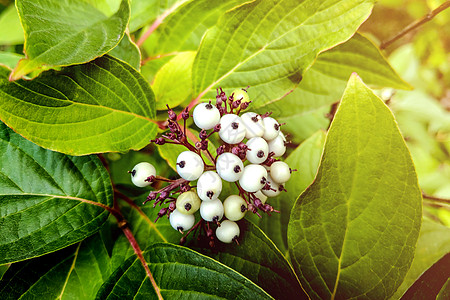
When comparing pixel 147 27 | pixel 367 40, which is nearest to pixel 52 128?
pixel 147 27

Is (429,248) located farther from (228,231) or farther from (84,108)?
(84,108)

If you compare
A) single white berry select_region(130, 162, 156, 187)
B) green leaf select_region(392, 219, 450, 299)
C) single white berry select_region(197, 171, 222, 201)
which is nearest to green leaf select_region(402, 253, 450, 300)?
green leaf select_region(392, 219, 450, 299)

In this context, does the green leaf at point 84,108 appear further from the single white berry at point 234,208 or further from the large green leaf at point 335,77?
the large green leaf at point 335,77

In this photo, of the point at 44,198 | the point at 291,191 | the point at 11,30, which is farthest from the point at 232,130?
the point at 11,30

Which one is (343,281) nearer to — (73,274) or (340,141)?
(340,141)

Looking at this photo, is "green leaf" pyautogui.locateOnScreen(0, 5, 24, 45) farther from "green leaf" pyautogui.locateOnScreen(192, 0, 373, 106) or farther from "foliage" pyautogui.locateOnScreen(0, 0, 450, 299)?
"green leaf" pyautogui.locateOnScreen(192, 0, 373, 106)

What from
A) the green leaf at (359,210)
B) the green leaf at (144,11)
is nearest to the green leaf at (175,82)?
the green leaf at (144,11)

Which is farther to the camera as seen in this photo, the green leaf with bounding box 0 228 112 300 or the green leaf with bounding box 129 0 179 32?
the green leaf with bounding box 129 0 179 32
